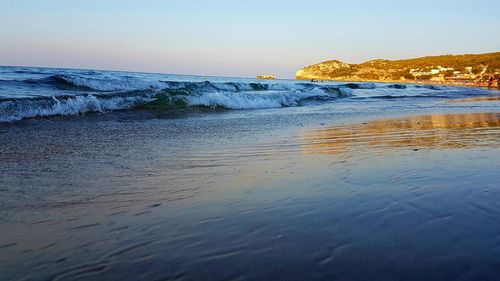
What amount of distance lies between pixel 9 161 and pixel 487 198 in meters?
5.18

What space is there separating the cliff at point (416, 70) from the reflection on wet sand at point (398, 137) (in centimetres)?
9165

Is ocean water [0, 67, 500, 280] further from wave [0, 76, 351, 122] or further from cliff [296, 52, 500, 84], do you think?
cliff [296, 52, 500, 84]

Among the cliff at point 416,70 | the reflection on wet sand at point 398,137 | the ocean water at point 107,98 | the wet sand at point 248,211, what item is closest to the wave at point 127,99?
the ocean water at point 107,98

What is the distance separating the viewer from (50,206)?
335 cm

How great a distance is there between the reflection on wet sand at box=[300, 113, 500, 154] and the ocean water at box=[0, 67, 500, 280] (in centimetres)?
8

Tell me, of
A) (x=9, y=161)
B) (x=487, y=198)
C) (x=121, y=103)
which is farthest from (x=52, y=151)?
(x=121, y=103)

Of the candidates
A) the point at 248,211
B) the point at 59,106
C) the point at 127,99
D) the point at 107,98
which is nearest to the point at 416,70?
the point at 127,99

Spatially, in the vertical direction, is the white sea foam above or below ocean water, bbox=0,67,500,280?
above

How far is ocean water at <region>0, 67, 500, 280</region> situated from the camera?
2.15 m

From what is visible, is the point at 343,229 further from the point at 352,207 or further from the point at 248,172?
the point at 248,172

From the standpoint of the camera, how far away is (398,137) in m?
7.79

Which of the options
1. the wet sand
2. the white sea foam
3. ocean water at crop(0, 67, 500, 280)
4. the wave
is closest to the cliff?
the wave

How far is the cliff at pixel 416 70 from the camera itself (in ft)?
351

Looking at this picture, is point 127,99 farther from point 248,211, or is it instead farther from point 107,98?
point 248,211
